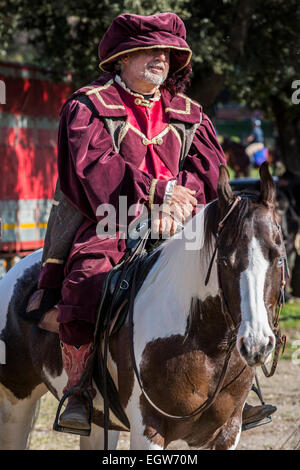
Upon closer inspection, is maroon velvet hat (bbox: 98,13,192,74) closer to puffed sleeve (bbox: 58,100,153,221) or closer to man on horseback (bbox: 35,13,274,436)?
man on horseback (bbox: 35,13,274,436)

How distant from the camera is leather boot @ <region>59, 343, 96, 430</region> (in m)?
3.55

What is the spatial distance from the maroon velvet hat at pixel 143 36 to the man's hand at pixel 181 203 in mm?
708

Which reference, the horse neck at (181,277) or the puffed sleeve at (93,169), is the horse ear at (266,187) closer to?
the horse neck at (181,277)

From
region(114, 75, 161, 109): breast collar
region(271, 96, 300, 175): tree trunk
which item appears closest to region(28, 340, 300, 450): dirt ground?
region(114, 75, 161, 109): breast collar

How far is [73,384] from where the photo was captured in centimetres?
364

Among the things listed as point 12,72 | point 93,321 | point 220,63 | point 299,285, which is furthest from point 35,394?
point 299,285

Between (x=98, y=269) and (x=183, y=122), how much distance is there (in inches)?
34.6

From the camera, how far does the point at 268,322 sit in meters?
2.87

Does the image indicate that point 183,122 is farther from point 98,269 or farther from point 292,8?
point 292,8

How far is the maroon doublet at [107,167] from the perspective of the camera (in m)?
3.58

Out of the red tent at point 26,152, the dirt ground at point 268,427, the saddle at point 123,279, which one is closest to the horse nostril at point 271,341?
the saddle at point 123,279

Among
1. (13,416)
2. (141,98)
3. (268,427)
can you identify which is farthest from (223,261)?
(268,427)

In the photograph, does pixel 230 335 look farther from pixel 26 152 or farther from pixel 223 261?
pixel 26 152
